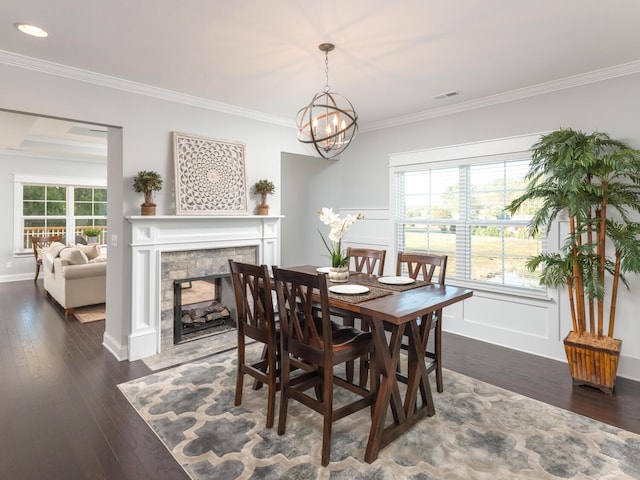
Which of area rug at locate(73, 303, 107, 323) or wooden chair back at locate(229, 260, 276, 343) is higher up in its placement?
wooden chair back at locate(229, 260, 276, 343)

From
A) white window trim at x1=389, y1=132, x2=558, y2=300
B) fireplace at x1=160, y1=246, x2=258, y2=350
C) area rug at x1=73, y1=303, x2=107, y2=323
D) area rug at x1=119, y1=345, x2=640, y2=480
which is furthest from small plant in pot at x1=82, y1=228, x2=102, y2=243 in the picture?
white window trim at x1=389, y1=132, x2=558, y2=300

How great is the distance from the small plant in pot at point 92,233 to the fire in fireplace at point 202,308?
480 cm

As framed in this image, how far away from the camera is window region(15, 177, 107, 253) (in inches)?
297

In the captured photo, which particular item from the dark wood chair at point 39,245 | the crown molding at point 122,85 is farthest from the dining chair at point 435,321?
the dark wood chair at point 39,245

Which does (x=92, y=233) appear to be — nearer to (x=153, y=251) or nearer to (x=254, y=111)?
(x=153, y=251)

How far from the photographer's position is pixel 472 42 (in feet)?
8.86

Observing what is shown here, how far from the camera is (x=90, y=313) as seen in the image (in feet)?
16.8

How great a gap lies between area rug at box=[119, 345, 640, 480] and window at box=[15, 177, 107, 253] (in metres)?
6.67

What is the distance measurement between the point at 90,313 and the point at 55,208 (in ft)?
13.8

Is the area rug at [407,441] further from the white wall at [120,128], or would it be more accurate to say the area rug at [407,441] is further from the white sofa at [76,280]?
the white sofa at [76,280]

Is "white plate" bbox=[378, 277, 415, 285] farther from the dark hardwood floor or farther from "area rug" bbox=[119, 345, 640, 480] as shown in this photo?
the dark hardwood floor

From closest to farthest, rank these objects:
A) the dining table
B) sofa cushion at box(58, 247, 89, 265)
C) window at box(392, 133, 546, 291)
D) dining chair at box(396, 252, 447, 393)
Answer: the dining table → dining chair at box(396, 252, 447, 393) → window at box(392, 133, 546, 291) → sofa cushion at box(58, 247, 89, 265)

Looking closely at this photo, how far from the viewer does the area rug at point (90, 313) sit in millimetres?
4812

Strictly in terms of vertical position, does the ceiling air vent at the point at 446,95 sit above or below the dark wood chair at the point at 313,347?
above
